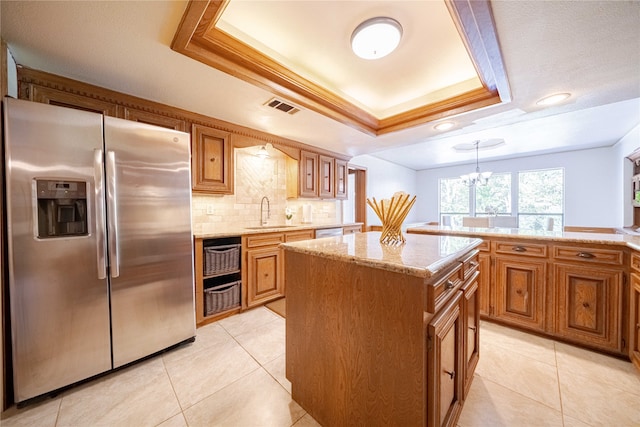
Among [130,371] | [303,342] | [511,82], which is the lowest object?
[130,371]

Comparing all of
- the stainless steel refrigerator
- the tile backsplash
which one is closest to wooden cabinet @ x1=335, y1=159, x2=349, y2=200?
the tile backsplash

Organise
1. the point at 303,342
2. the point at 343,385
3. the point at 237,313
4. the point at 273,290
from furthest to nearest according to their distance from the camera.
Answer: the point at 273,290
the point at 237,313
the point at 303,342
the point at 343,385

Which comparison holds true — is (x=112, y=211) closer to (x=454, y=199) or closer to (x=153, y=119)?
(x=153, y=119)

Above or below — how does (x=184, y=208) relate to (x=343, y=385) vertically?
above

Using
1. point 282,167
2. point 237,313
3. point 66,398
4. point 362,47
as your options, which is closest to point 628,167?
point 362,47

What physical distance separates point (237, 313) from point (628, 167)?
6627 millimetres

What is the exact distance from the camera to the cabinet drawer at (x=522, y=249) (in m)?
2.06

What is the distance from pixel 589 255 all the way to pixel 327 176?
318 centimetres

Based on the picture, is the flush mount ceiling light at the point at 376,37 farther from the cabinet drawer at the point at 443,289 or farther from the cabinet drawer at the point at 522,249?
the cabinet drawer at the point at 522,249

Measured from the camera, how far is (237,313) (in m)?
2.65

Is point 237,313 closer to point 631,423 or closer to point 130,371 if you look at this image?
point 130,371

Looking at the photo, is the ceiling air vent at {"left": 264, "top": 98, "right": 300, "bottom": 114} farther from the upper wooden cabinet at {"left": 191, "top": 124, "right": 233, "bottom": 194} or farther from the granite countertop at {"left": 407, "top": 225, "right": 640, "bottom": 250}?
the granite countertop at {"left": 407, "top": 225, "right": 640, "bottom": 250}

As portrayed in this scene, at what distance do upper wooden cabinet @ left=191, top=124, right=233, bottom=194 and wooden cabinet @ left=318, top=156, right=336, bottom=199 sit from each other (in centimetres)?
157

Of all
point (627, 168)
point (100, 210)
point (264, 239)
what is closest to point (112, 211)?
point (100, 210)
